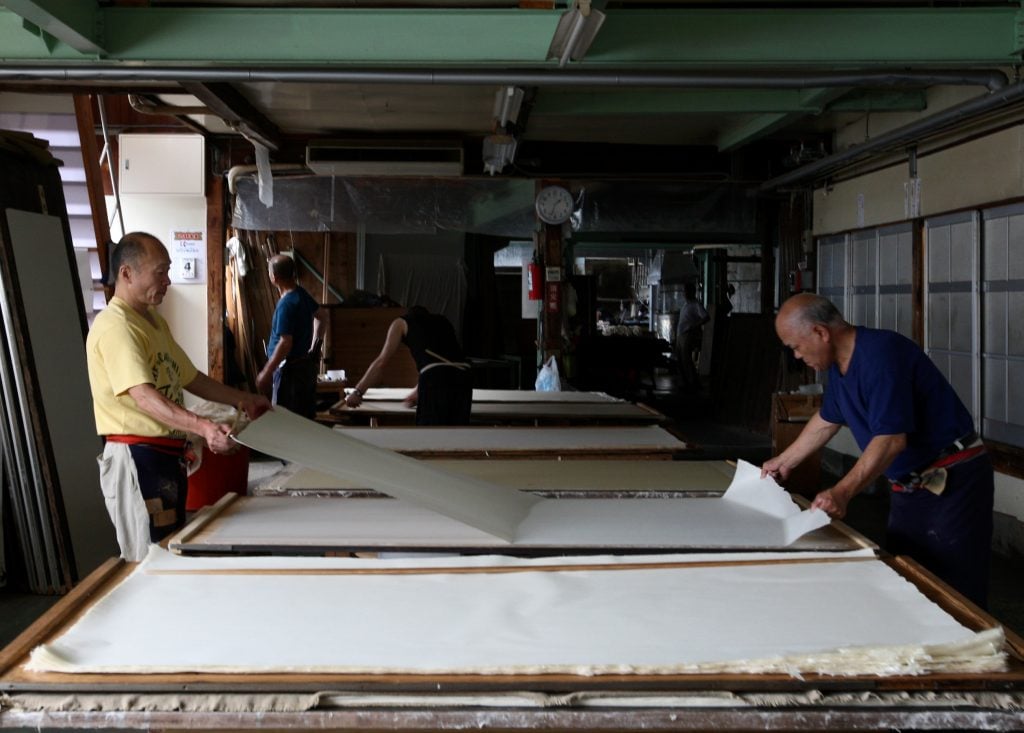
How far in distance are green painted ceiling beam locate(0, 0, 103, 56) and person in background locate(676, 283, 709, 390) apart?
30.4 feet

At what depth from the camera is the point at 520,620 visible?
6.40 feet

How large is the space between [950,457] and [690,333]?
9.73 m

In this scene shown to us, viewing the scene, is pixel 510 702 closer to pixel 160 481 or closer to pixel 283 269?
pixel 160 481

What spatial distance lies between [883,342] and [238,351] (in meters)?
6.99

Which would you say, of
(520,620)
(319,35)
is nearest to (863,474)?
(520,620)

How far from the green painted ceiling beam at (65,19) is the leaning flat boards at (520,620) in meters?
2.31

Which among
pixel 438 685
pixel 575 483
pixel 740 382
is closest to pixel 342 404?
pixel 575 483

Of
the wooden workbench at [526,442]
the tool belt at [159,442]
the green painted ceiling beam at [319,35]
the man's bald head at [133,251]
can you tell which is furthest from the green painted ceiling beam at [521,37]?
the tool belt at [159,442]

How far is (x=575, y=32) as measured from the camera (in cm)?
393

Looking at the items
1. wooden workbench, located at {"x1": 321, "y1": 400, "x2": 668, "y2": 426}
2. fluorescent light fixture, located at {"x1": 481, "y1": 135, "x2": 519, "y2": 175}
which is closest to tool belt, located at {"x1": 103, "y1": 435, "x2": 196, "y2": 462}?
wooden workbench, located at {"x1": 321, "y1": 400, "x2": 668, "y2": 426}

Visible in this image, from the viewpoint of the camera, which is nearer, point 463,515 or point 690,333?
point 463,515

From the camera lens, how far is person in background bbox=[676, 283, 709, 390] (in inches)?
494

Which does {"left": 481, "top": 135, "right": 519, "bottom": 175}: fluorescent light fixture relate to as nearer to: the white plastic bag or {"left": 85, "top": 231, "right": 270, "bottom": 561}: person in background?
the white plastic bag

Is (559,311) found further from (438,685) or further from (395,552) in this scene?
(438,685)
